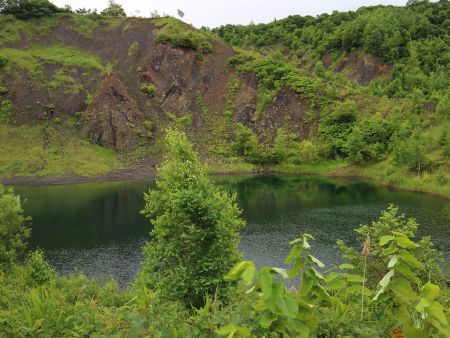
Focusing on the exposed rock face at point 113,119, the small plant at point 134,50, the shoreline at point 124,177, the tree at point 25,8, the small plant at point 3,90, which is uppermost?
the tree at point 25,8

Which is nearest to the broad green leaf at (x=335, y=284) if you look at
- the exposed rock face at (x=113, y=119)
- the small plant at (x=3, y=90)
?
the exposed rock face at (x=113, y=119)

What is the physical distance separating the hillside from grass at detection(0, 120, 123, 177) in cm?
19

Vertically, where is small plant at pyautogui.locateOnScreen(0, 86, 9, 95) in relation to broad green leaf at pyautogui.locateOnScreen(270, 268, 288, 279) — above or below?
above

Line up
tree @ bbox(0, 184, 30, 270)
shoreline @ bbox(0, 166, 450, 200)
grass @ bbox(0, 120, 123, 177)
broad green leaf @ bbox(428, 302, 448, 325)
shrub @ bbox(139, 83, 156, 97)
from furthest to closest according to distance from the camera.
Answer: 1. shrub @ bbox(139, 83, 156, 97)
2. grass @ bbox(0, 120, 123, 177)
3. shoreline @ bbox(0, 166, 450, 200)
4. tree @ bbox(0, 184, 30, 270)
5. broad green leaf @ bbox(428, 302, 448, 325)

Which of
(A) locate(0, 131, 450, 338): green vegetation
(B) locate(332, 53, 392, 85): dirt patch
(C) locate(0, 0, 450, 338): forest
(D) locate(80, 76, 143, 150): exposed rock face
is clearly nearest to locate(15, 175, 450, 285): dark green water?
(C) locate(0, 0, 450, 338): forest

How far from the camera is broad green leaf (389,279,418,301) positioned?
3.48m

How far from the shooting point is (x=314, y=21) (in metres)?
136

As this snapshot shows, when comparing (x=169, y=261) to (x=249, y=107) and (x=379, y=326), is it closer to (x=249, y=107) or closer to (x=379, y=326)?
(x=379, y=326)

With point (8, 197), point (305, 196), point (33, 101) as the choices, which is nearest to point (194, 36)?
point (33, 101)

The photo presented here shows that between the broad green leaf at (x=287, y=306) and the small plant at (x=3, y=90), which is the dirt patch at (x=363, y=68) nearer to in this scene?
the small plant at (x=3, y=90)

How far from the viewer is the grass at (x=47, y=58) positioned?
279ft

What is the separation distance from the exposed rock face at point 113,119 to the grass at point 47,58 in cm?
714

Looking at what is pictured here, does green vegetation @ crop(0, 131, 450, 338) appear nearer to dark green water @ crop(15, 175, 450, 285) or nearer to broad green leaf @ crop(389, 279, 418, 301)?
broad green leaf @ crop(389, 279, 418, 301)

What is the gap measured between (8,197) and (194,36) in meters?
74.3
